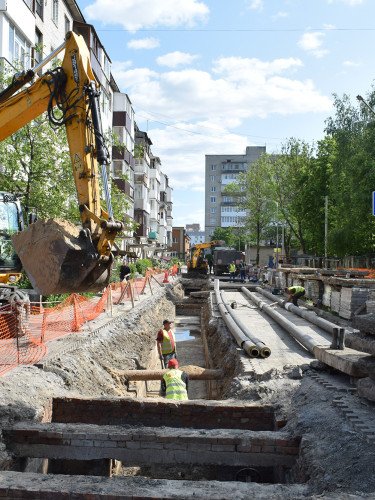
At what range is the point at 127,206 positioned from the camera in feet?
76.7

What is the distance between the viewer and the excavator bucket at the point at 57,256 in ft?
21.0

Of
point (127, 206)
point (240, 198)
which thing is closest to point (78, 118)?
point (127, 206)

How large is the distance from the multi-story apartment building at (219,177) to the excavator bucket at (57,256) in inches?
4312

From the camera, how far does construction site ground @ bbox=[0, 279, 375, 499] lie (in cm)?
503

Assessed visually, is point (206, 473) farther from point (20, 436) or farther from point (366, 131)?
point (366, 131)

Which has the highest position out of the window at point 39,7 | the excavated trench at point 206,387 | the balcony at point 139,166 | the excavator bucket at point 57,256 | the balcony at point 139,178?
the window at point 39,7

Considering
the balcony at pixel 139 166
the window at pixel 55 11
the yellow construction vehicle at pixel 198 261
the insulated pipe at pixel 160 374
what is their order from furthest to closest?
the balcony at pixel 139 166
the yellow construction vehicle at pixel 198 261
the window at pixel 55 11
the insulated pipe at pixel 160 374

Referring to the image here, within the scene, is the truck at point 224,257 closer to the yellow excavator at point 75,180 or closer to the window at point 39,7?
the window at point 39,7

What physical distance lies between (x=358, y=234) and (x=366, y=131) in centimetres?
670

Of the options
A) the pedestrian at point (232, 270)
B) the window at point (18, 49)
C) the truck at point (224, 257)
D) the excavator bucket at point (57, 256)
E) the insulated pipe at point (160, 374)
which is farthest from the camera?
the truck at point (224, 257)

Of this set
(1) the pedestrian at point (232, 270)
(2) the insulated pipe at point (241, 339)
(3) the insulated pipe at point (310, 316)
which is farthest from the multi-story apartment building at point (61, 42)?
(1) the pedestrian at point (232, 270)

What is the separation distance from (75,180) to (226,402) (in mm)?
4109

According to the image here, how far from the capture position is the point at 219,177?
120562 millimetres

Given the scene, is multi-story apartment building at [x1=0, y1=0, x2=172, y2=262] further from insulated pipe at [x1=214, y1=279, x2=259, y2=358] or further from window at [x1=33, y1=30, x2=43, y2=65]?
insulated pipe at [x1=214, y1=279, x2=259, y2=358]
